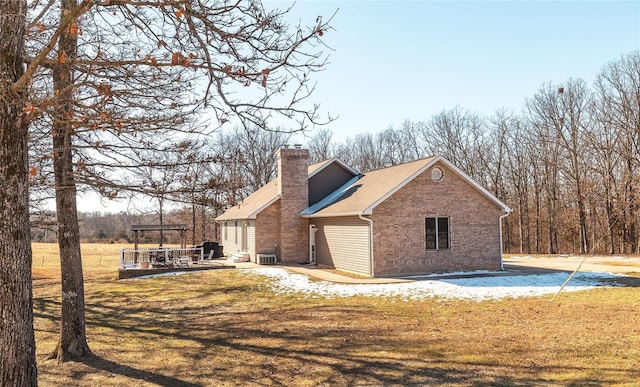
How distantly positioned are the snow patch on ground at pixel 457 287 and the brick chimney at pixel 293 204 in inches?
229

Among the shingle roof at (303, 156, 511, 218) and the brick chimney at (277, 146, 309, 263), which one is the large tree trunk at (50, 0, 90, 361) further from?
the brick chimney at (277, 146, 309, 263)

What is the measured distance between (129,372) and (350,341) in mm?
3869

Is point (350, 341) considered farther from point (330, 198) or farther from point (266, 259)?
point (330, 198)

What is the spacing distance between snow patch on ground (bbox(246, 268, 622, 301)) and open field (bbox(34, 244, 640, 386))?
78 centimetres

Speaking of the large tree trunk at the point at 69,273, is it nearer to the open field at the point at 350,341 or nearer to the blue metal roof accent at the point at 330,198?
the open field at the point at 350,341

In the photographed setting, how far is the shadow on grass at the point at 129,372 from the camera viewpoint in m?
6.73

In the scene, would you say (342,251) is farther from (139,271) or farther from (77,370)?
(77,370)

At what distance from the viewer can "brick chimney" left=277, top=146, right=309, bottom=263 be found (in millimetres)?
23859

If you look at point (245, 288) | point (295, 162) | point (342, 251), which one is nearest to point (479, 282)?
point (342, 251)

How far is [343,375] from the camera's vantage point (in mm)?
6867

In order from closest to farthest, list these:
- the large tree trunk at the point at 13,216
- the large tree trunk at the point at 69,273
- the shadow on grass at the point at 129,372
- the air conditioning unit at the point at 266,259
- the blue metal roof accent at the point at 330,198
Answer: the large tree trunk at the point at 13,216 → the shadow on grass at the point at 129,372 → the large tree trunk at the point at 69,273 → the blue metal roof accent at the point at 330,198 → the air conditioning unit at the point at 266,259

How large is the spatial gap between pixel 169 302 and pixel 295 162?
11.8 metres

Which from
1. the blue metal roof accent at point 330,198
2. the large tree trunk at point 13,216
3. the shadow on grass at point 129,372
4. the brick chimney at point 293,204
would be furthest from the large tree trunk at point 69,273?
the brick chimney at point 293,204

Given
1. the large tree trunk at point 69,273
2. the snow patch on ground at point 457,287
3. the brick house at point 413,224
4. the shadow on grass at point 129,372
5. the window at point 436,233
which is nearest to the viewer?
the shadow on grass at point 129,372
